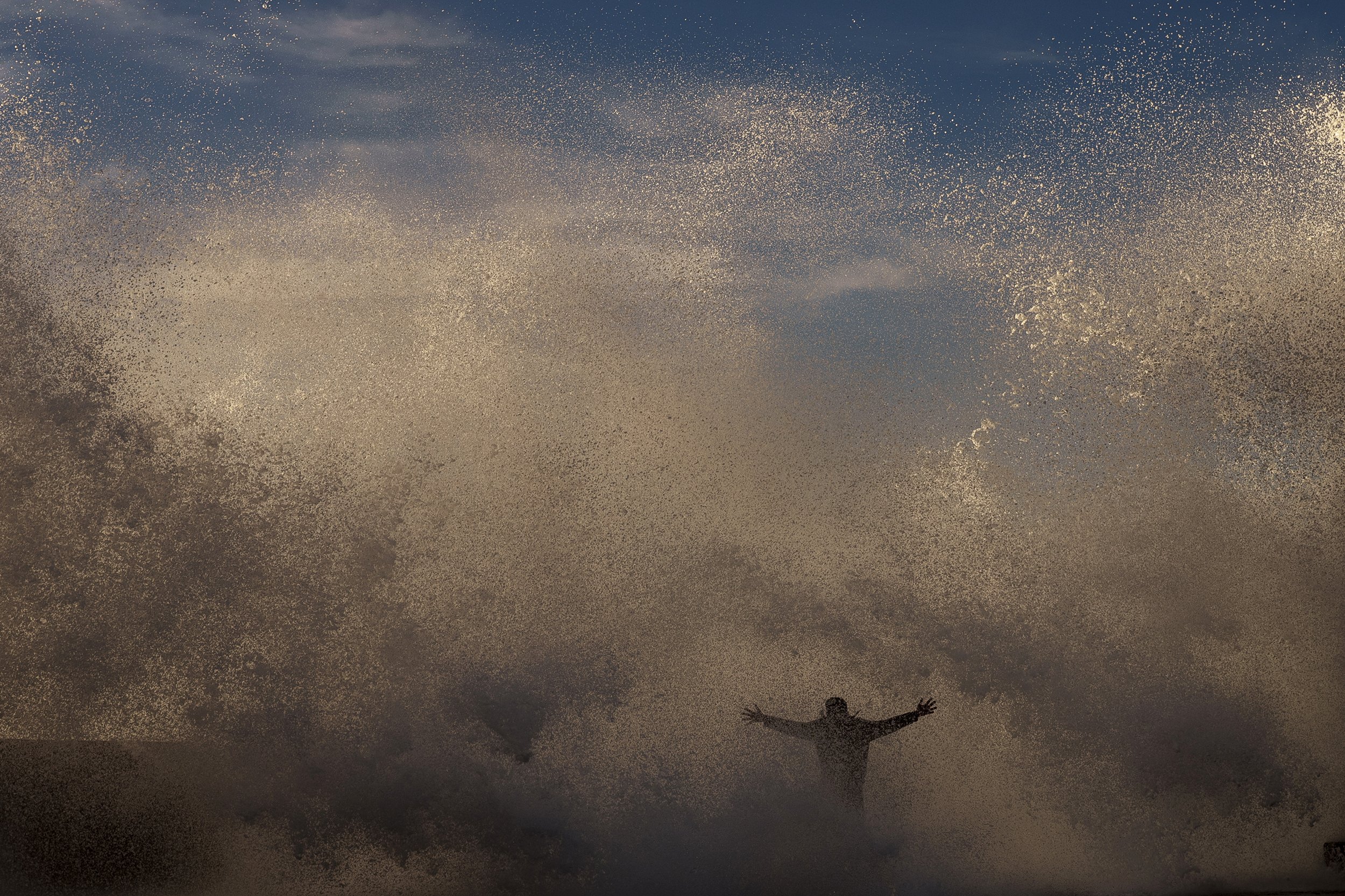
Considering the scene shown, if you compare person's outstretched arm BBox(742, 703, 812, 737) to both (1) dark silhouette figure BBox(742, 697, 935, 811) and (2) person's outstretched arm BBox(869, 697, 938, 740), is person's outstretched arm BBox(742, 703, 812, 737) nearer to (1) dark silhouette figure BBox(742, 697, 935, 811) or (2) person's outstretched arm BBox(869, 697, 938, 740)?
(1) dark silhouette figure BBox(742, 697, 935, 811)

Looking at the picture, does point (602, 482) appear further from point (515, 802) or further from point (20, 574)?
point (20, 574)

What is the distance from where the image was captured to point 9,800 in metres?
7.43

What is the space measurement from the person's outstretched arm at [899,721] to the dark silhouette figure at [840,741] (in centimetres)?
2

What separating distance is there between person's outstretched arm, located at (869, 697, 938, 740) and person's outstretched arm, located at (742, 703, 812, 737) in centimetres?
53

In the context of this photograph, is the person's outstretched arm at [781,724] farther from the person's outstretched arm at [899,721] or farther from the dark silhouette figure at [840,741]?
the person's outstretched arm at [899,721]

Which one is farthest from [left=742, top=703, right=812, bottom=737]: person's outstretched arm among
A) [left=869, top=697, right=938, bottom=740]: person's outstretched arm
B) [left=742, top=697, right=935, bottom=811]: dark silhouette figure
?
[left=869, top=697, right=938, bottom=740]: person's outstretched arm

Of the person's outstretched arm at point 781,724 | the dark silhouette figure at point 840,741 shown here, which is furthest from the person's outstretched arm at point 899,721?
the person's outstretched arm at point 781,724

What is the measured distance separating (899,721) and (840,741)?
60cm

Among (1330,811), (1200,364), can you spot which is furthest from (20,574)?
(1330,811)

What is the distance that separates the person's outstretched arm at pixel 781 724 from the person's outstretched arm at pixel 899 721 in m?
0.53

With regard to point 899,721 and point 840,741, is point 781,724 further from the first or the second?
point 899,721

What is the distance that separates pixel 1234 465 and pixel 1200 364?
3.15 feet

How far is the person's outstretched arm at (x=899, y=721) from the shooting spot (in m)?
7.18

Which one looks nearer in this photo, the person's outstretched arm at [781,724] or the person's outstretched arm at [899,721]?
the person's outstretched arm at [899,721]
